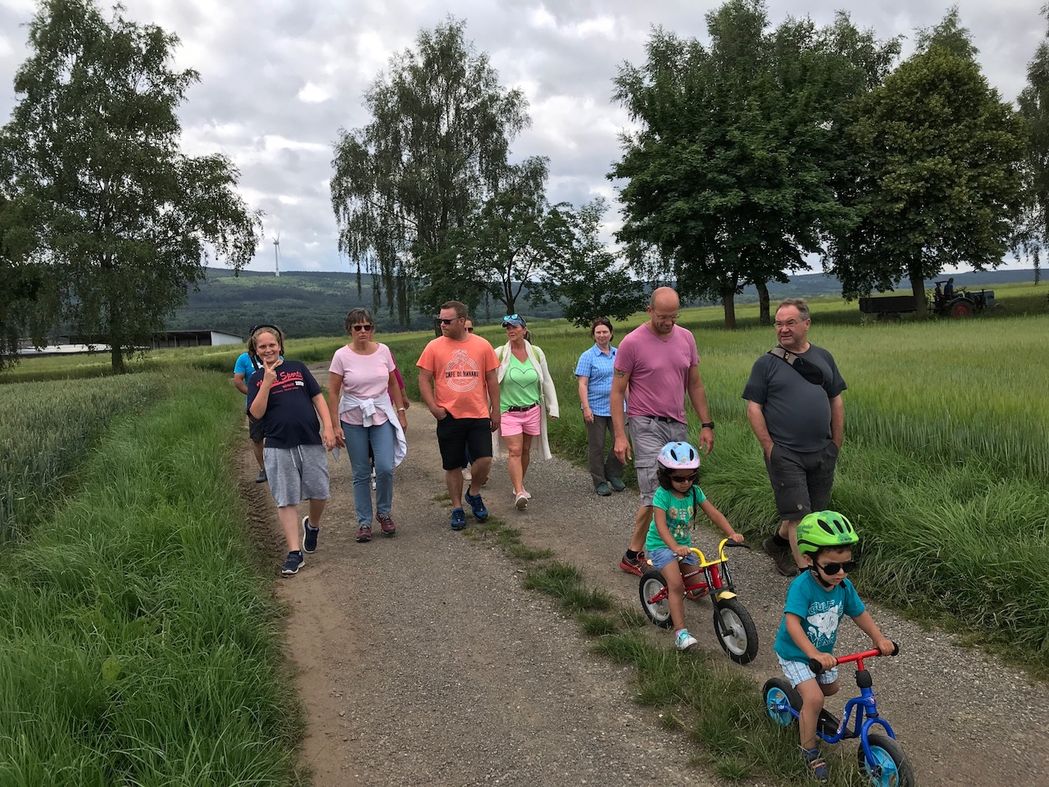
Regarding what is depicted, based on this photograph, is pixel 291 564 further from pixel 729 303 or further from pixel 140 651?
pixel 729 303

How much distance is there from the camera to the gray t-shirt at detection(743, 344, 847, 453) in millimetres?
4195

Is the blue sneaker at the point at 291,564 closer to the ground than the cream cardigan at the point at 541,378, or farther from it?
closer to the ground

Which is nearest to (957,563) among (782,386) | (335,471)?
(782,386)

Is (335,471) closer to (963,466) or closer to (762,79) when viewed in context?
(963,466)

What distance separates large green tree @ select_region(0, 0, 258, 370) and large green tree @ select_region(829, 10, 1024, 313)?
29.9m

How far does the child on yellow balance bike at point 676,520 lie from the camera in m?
3.72

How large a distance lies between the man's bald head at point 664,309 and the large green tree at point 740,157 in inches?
970

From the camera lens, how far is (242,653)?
3344 mm

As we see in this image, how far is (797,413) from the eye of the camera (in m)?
4.19

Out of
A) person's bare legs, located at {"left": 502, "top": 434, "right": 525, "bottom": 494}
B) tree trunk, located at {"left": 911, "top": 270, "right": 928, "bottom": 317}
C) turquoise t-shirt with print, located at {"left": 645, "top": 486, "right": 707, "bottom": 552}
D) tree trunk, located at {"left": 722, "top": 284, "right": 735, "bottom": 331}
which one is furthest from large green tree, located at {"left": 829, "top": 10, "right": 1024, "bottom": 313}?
turquoise t-shirt with print, located at {"left": 645, "top": 486, "right": 707, "bottom": 552}

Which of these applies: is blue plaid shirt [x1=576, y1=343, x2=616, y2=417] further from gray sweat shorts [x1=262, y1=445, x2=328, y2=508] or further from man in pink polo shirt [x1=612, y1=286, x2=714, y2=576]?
gray sweat shorts [x1=262, y1=445, x2=328, y2=508]

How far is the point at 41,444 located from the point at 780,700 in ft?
27.2

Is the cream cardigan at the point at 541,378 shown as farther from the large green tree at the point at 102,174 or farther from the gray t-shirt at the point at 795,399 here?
the large green tree at the point at 102,174

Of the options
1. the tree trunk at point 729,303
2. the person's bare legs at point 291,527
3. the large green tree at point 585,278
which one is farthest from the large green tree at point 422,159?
the person's bare legs at point 291,527
